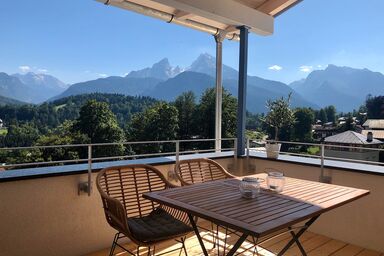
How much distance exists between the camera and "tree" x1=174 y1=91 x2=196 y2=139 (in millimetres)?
24047

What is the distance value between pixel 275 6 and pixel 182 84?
126 ft

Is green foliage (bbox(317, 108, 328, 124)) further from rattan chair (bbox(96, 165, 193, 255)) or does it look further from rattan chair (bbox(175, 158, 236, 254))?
rattan chair (bbox(96, 165, 193, 255))

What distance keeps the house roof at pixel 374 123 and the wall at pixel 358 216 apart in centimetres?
449

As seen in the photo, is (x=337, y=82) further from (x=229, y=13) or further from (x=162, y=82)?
(x=229, y=13)

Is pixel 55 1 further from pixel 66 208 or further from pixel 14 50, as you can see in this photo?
pixel 66 208

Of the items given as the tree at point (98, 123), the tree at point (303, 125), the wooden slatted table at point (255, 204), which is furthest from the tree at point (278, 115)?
the tree at point (98, 123)

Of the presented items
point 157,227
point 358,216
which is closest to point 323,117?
point 358,216

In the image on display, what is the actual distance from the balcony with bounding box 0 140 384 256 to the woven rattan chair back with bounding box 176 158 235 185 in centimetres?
62

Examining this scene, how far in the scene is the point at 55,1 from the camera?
3900 cm

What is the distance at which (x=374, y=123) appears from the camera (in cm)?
715

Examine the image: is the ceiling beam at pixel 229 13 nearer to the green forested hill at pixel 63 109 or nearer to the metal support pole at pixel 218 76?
the metal support pole at pixel 218 76

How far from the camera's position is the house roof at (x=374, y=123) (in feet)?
22.5

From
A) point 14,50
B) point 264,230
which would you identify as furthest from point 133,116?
point 14,50

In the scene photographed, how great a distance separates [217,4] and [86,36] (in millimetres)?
45058
